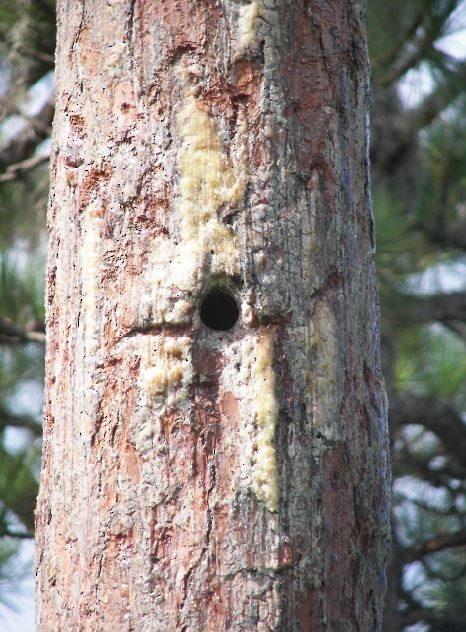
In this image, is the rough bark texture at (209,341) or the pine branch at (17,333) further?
the pine branch at (17,333)

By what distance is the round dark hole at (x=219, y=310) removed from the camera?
4.04 feet

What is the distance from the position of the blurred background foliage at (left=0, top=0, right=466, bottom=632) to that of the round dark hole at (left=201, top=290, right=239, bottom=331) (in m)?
1.32

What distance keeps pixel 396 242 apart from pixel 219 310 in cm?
153

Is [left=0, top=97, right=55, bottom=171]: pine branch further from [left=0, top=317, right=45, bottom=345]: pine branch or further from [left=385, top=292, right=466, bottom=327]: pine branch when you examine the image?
[left=385, top=292, right=466, bottom=327]: pine branch

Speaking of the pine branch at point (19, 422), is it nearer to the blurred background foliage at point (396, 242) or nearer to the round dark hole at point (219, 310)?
the blurred background foliage at point (396, 242)

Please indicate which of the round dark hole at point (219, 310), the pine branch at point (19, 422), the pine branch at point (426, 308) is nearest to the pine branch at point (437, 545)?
the pine branch at point (426, 308)

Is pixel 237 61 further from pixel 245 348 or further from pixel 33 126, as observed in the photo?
pixel 33 126

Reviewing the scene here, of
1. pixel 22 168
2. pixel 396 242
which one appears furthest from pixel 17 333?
pixel 396 242

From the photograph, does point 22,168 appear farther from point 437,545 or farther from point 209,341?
point 437,545

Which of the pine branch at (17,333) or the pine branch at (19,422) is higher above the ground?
the pine branch at (17,333)

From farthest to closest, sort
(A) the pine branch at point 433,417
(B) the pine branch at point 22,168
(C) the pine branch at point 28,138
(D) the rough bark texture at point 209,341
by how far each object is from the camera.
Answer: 1. (A) the pine branch at point 433,417
2. (C) the pine branch at point 28,138
3. (B) the pine branch at point 22,168
4. (D) the rough bark texture at point 209,341

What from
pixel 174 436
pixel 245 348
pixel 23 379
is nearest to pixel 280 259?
pixel 245 348

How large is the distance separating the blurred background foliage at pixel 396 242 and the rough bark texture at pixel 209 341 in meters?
1.24

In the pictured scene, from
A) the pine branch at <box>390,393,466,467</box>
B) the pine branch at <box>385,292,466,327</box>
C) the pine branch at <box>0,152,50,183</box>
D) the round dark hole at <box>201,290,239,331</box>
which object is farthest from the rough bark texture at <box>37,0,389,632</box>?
the pine branch at <box>385,292,466,327</box>
